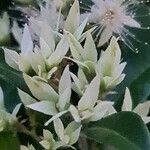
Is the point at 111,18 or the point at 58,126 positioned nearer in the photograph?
the point at 58,126

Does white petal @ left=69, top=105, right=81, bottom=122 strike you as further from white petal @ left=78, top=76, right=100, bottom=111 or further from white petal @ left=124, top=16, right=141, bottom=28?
white petal @ left=124, top=16, right=141, bottom=28

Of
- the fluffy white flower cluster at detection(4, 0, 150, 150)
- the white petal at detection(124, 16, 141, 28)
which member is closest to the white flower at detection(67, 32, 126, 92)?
the fluffy white flower cluster at detection(4, 0, 150, 150)

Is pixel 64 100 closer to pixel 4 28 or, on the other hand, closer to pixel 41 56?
pixel 41 56

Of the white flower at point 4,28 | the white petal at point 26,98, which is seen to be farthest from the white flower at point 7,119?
the white flower at point 4,28

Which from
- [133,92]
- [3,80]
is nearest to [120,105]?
Answer: [133,92]

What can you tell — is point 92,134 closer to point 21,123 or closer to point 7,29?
point 21,123

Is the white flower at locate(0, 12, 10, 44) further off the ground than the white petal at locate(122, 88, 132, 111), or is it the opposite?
the white flower at locate(0, 12, 10, 44)

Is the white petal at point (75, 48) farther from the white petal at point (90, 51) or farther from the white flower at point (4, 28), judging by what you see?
the white flower at point (4, 28)

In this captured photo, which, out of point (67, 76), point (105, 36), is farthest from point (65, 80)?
point (105, 36)
